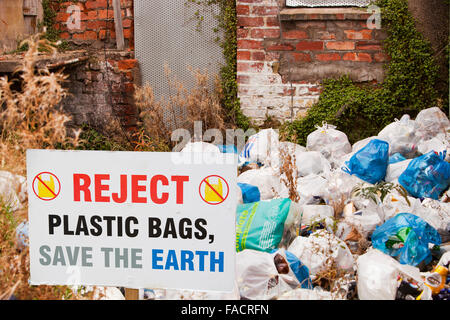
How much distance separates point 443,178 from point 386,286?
1442mm

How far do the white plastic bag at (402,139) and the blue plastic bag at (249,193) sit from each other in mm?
1379

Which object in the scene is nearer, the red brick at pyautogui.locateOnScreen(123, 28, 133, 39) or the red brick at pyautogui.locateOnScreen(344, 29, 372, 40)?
the red brick at pyautogui.locateOnScreen(344, 29, 372, 40)

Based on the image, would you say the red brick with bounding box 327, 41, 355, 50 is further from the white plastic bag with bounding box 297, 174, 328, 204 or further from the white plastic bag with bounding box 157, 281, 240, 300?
the white plastic bag with bounding box 157, 281, 240, 300

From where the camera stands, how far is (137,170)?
4.98ft

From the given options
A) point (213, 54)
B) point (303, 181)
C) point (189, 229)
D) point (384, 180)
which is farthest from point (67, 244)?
point (213, 54)

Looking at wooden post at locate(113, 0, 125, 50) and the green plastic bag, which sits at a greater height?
wooden post at locate(113, 0, 125, 50)

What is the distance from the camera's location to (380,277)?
1862mm

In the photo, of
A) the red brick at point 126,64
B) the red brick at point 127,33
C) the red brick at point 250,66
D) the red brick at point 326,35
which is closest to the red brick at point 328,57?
the red brick at point 326,35

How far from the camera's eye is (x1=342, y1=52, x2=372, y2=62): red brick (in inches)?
164

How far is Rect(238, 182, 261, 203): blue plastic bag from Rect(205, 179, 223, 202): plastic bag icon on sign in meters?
1.29

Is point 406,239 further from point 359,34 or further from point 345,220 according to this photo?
point 359,34

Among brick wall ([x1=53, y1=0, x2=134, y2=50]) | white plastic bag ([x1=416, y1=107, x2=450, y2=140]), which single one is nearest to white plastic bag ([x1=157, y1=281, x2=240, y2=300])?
white plastic bag ([x1=416, y1=107, x2=450, y2=140])

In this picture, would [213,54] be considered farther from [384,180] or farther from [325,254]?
[325,254]

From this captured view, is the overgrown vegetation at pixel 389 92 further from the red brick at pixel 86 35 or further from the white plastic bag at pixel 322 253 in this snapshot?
the red brick at pixel 86 35
